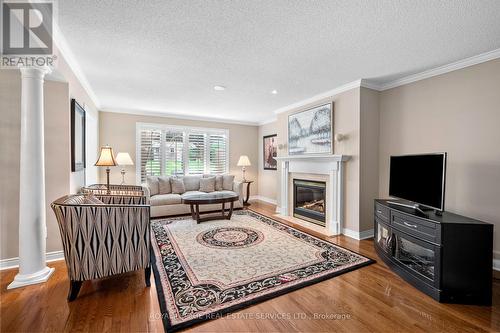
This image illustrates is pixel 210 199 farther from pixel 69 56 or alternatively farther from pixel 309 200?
pixel 69 56

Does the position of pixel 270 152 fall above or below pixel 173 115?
below

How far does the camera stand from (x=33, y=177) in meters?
2.34

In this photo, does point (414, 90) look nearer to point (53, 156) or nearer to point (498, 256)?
point (498, 256)

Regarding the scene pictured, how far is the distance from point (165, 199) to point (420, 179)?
4481 millimetres

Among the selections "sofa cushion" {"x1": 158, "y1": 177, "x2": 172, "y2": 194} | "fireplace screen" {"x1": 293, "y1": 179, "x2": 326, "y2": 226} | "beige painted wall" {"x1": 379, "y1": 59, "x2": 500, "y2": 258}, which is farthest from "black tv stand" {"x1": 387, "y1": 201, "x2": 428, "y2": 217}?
"sofa cushion" {"x1": 158, "y1": 177, "x2": 172, "y2": 194}

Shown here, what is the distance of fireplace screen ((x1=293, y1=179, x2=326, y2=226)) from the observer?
4.41 meters

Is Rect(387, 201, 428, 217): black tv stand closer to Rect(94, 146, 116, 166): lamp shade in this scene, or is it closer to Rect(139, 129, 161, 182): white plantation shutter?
Rect(94, 146, 116, 166): lamp shade

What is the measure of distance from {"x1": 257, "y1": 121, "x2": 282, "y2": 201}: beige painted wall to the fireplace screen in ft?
5.18

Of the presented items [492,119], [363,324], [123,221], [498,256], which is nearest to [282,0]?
[123,221]

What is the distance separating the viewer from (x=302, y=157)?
461cm

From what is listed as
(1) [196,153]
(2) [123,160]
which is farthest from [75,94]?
(1) [196,153]

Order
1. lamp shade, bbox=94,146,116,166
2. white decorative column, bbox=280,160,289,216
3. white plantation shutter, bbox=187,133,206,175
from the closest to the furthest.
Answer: lamp shade, bbox=94,146,116,166 → white decorative column, bbox=280,160,289,216 → white plantation shutter, bbox=187,133,206,175

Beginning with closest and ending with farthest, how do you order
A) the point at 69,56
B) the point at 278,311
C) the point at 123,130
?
1. the point at 278,311
2. the point at 69,56
3. the point at 123,130

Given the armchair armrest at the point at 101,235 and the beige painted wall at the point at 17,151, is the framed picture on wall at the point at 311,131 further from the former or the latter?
the beige painted wall at the point at 17,151
